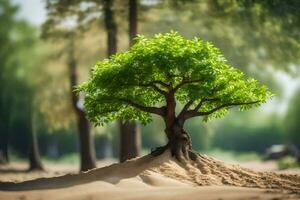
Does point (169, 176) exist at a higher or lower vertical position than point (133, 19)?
lower

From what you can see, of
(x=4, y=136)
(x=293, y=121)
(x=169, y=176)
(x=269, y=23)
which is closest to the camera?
(x=169, y=176)

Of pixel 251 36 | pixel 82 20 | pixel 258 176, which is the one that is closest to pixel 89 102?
pixel 258 176

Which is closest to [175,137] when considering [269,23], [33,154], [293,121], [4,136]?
[269,23]

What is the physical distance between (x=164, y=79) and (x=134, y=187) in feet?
12.3

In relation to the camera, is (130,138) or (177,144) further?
(130,138)

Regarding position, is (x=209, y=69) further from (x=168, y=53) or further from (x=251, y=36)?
(x=251, y=36)

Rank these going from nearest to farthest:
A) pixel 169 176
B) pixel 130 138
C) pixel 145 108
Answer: pixel 169 176 → pixel 145 108 → pixel 130 138

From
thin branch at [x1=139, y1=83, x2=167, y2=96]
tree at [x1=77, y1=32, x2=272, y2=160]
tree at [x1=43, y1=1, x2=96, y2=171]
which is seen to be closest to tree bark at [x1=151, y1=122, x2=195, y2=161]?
tree at [x1=77, y1=32, x2=272, y2=160]

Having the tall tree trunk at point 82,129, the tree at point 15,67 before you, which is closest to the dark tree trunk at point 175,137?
the tall tree trunk at point 82,129

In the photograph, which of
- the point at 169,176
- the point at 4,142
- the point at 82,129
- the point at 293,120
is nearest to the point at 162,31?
the point at 82,129

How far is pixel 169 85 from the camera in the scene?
16422 millimetres

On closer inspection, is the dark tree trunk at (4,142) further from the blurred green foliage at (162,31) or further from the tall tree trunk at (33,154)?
the tall tree trunk at (33,154)

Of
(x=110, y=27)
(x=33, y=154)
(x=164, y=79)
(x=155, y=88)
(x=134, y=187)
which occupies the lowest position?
(x=134, y=187)

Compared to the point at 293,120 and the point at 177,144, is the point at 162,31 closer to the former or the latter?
the point at 177,144
